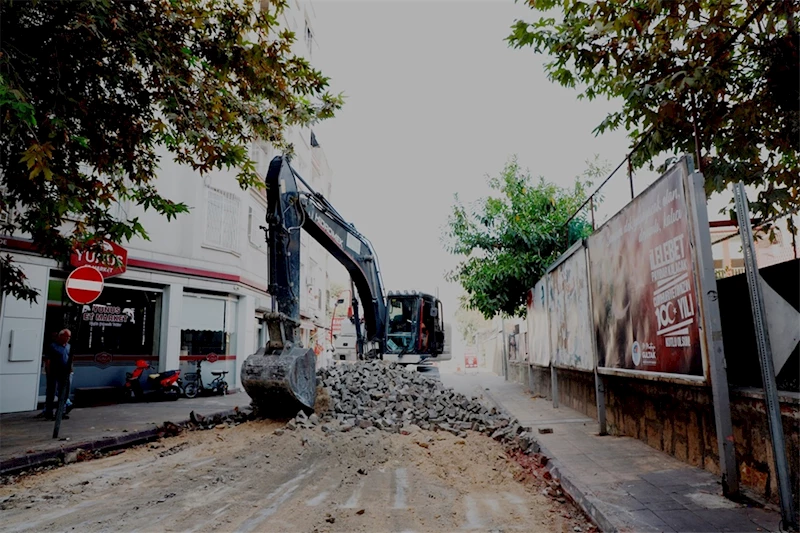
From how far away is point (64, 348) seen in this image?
9.35 meters

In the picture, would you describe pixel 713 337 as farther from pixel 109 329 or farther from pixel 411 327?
pixel 109 329

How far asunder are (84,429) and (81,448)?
153 centimetres

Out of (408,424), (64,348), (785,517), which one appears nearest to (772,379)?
(785,517)

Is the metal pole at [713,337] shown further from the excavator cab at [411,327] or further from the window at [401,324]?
the window at [401,324]

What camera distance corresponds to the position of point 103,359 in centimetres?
1338

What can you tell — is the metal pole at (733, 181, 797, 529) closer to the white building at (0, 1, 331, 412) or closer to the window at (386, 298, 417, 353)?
the white building at (0, 1, 331, 412)

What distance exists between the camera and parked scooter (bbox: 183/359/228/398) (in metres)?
14.5

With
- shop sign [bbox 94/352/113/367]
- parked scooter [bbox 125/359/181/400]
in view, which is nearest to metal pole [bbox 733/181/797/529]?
parked scooter [bbox 125/359/181/400]

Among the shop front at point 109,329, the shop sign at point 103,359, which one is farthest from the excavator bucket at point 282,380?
the shop sign at point 103,359

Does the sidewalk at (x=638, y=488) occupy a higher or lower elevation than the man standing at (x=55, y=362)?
lower

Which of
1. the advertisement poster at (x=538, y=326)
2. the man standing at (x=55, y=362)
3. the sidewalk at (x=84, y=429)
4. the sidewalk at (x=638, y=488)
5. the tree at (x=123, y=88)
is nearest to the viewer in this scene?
the sidewalk at (x=638, y=488)

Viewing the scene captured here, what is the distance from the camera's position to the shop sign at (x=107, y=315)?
1314 cm

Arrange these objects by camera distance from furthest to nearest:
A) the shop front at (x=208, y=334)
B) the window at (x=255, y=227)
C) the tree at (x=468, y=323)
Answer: the tree at (x=468, y=323) < the window at (x=255, y=227) < the shop front at (x=208, y=334)

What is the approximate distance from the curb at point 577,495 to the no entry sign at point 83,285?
7361 millimetres
